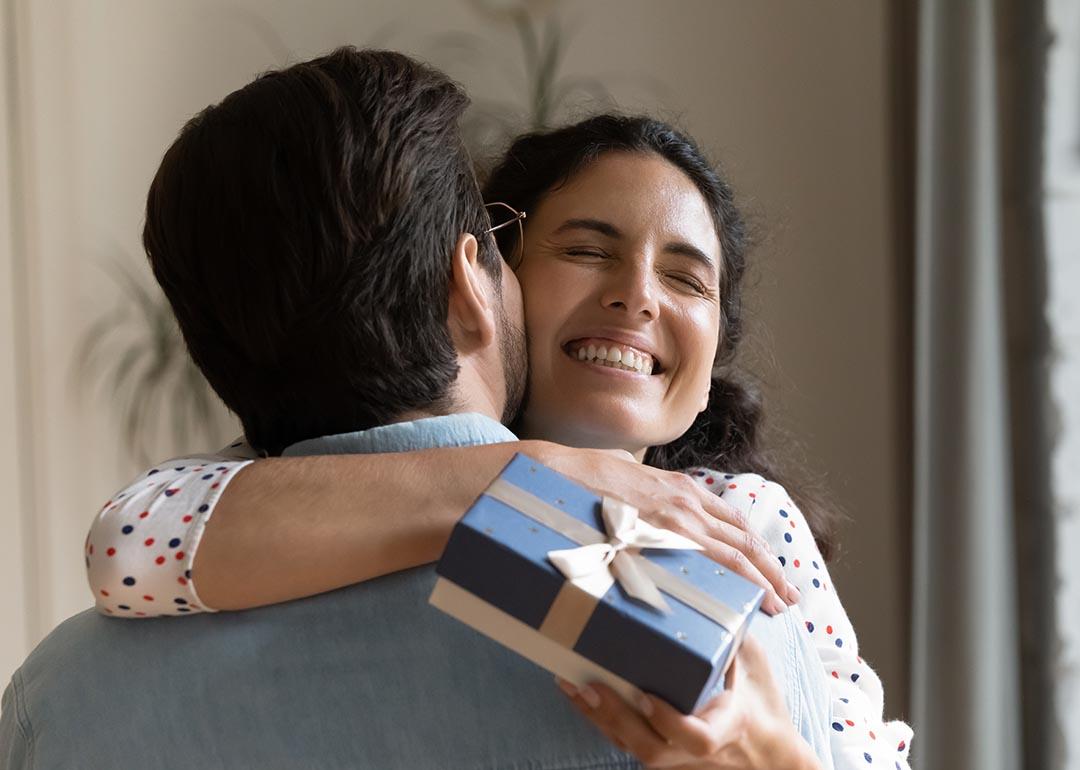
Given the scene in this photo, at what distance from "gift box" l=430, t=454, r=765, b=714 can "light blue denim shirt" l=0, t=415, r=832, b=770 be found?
8 centimetres

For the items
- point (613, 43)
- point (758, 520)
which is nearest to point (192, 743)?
point (758, 520)

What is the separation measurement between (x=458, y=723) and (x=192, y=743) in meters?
0.20

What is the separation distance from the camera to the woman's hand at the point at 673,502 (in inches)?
37.2

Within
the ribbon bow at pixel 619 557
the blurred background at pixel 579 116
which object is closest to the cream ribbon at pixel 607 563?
the ribbon bow at pixel 619 557

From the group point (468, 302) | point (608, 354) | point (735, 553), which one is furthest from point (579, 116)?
point (735, 553)

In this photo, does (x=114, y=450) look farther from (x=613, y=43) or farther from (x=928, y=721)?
(x=928, y=721)

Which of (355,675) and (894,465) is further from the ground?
(355,675)

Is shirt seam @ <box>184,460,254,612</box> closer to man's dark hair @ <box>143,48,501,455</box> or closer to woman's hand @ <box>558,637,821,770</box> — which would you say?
man's dark hair @ <box>143,48,501,455</box>

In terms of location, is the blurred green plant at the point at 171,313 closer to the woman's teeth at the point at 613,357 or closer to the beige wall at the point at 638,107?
the beige wall at the point at 638,107

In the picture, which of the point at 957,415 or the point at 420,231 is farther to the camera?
the point at 957,415

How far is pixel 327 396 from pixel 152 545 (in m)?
0.18

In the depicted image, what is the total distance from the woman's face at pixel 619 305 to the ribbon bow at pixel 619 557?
78 cm

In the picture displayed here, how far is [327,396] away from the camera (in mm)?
989

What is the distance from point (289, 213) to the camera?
3.10 feet
